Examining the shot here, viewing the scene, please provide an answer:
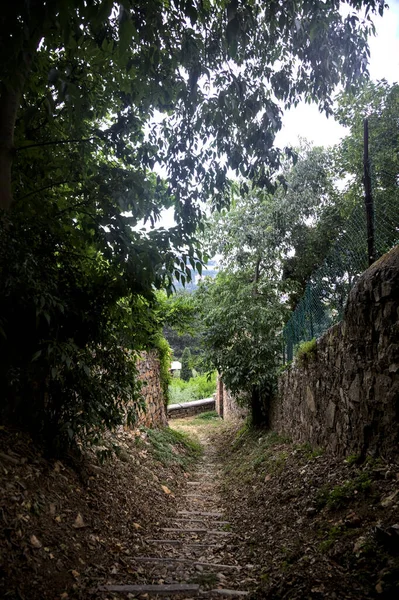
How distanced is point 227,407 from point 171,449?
27.5ft

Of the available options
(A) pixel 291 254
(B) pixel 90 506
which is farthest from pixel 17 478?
(A) pixel 291 254

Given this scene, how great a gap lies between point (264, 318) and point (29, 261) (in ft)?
20.3

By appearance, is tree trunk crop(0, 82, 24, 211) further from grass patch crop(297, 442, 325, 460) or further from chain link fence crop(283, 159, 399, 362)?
grass patch crop(297, 442, 325, 460)

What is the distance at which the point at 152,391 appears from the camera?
1026 cm

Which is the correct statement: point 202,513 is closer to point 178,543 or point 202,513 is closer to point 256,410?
point 178,543

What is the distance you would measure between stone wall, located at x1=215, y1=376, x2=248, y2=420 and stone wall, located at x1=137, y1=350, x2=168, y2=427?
2330mm

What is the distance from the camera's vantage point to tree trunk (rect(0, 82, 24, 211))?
342cm

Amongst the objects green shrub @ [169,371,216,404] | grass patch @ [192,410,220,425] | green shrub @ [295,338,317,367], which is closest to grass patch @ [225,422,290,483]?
green shrub @ [295,338,317,367]

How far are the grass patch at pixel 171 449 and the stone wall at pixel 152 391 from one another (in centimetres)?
40

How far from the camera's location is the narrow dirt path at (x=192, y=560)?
277 centimetres

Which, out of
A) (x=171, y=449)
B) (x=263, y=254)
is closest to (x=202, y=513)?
(x=171, y=449)

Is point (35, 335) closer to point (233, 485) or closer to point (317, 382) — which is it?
point (317, 382)

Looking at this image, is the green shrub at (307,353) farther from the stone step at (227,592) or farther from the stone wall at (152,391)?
the stone wall at (152,391)

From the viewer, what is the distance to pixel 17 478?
3.18 meters
